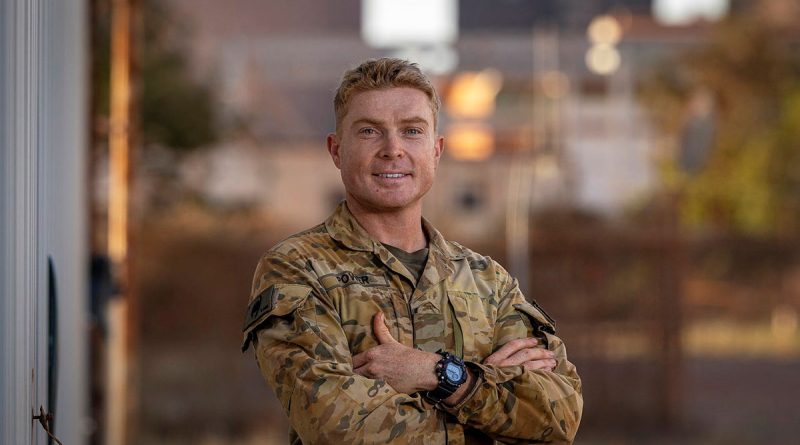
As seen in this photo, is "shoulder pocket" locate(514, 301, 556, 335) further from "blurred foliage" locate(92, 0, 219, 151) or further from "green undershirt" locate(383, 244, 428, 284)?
"blurred foliage" locate(92, 0, 219, 151)

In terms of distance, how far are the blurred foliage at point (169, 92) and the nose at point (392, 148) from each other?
16.2 metres

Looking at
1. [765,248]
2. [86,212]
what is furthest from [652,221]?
[86,212]

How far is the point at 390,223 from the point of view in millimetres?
3289

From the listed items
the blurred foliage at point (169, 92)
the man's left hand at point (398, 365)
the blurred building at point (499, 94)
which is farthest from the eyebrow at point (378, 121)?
the blurred building at point (499, 94)

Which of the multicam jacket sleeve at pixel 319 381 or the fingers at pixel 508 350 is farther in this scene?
the fingers at pixel 508 350

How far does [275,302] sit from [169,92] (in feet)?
56.7

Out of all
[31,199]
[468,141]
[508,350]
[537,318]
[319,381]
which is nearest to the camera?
[319,381]

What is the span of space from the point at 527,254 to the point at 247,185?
1649 cm

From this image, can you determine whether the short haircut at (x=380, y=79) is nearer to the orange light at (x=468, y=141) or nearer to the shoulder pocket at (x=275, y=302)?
the shoulder pocket at (x=275, y=302)

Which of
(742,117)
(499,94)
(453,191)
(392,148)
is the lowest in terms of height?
(453,191)

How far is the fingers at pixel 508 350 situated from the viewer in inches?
128

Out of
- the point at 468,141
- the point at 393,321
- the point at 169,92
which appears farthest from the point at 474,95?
the point at 393,321

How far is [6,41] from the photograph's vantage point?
3244 millimetres

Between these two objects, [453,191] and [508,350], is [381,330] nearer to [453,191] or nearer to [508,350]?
[508,350]
